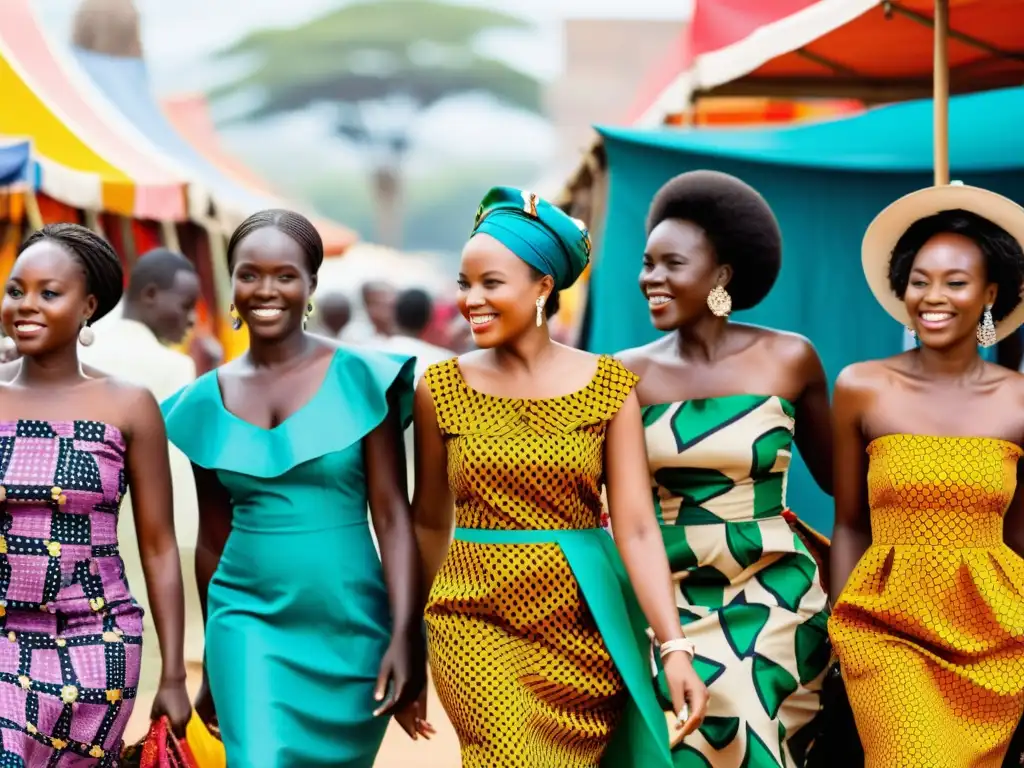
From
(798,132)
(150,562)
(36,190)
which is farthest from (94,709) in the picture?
(36,190)

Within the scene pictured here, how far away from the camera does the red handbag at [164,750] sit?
4.26 m

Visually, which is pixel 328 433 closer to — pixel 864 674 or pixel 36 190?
pixel 864 674

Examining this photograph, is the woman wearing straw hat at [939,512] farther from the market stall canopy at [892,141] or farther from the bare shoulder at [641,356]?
the market stall canopy at [892,141]

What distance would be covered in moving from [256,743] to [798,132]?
503 centimetres

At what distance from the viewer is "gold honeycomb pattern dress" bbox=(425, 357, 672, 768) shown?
429 cm

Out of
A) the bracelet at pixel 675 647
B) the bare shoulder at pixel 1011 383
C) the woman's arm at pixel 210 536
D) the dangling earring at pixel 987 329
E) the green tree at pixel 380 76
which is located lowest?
the bracelet at pixel 675 647

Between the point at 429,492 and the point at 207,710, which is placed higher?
the point at 429,492

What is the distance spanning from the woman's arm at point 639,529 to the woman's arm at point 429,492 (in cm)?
49

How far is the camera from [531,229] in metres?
4.42

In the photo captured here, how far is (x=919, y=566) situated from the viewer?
4.46 m

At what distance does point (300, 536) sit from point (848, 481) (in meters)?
1.64

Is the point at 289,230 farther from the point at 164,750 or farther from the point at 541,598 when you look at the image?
the point at 164,750

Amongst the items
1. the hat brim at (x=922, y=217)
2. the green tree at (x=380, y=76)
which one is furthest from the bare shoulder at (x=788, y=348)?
the green tree at (x=380, y=76)

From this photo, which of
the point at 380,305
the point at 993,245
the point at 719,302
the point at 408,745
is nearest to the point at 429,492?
the point at 719,302
